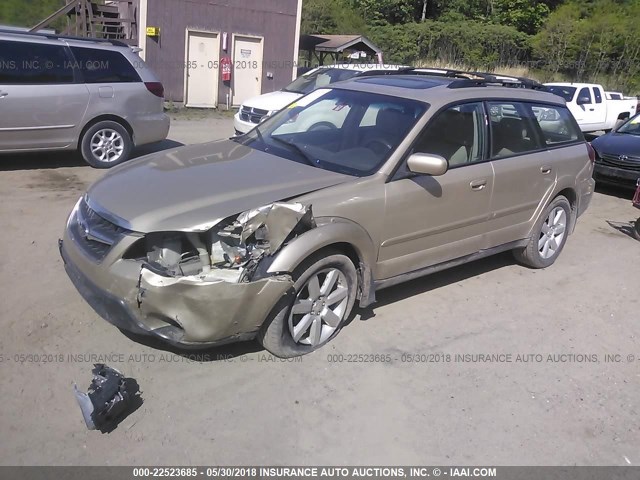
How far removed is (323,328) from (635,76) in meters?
34.6

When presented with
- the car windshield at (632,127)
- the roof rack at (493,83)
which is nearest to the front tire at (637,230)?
the roof rack at (493,83)

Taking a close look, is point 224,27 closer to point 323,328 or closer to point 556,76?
point 323,328

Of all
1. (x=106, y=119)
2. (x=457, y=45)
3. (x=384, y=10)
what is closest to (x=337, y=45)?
(x=106, y=119)

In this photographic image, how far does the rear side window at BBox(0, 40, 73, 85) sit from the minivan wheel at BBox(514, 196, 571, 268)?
245 inches

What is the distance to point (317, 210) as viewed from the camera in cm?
390

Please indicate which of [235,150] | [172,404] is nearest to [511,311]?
[235,150]

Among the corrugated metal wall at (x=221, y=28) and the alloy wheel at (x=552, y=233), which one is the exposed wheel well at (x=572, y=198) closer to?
the alloy wheel at (x=552, y=233)

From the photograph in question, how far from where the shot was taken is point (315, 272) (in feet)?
12.8

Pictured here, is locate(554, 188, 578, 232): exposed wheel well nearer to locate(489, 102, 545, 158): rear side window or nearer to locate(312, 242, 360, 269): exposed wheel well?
locate(489, 102, 545, 158): rear side window

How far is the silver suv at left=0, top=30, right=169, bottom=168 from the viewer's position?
780 cm

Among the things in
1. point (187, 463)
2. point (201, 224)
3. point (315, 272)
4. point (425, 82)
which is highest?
point (425, 82)

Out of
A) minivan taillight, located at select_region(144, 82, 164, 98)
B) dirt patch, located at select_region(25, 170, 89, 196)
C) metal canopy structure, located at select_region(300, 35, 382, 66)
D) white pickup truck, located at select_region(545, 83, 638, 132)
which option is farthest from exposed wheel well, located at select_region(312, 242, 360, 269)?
metal canopy structure, located at select_region(300, 35, 382, 66)

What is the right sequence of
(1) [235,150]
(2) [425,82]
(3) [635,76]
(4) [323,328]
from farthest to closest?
(3) [635,76] → (2) [425,82] → (1) [235,150] → (4) [323,328]

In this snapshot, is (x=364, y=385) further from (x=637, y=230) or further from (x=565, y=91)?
(x=565, y=91)
